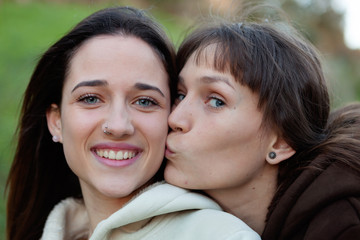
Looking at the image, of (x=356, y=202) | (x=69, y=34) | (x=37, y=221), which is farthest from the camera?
(x=37, y=221)

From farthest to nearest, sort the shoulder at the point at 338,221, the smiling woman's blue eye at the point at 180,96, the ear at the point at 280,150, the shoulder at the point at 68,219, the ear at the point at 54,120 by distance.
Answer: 1. the shoulder at the point at 68,219
2. the ear at the point at 54,120
3. the smiling woman's blue eye at the point at 180,96
4. the ear at the point at 280,150
5. the shoulder at the point at 338,221

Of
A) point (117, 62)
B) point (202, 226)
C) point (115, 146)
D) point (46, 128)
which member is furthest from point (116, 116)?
point (46, 128)

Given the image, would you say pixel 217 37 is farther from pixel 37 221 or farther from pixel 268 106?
pixel 37 221

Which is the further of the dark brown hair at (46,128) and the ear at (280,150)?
the dark brown hair at (46,128)

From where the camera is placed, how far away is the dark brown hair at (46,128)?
2.67 meters

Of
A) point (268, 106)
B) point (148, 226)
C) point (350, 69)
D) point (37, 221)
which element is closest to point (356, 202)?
point (268, 106)

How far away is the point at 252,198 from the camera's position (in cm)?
247

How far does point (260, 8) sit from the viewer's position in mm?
3086

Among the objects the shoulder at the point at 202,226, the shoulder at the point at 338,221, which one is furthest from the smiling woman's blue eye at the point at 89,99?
the shoulder at the point at 338,221

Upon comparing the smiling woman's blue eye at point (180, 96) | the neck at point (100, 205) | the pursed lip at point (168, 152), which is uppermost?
the smiling woman's blue eye at point (180, 96)

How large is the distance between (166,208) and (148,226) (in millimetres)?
202

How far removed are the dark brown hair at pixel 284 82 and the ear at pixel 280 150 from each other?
0.03 meters

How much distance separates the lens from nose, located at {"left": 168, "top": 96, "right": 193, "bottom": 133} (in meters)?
2.39

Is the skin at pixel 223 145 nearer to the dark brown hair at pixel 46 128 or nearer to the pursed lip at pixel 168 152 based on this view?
the pursed lip at pixel 168 152
